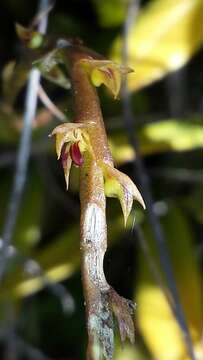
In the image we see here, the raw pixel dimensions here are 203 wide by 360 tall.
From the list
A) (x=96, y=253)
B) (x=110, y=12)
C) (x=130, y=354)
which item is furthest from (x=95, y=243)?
(x=110, y=12)

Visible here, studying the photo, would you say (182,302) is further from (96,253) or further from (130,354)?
(96,253)

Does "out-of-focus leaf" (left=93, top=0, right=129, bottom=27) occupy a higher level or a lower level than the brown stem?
higher

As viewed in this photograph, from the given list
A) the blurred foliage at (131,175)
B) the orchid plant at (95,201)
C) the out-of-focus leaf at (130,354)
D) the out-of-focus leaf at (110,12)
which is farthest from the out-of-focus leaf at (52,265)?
the orchid plant at (95,201)

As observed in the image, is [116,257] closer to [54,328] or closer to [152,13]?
[54,328]

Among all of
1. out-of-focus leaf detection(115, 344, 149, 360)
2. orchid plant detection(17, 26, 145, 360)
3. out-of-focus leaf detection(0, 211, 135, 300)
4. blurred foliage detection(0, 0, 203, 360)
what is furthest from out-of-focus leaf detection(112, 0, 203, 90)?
orchid plant detection(17, 26, 145, 360)

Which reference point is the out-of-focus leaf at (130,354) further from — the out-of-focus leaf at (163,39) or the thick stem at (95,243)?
the thick stem at (95,243)

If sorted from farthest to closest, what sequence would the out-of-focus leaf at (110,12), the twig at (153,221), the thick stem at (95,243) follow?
the out-of-focus leaf at (110,12), the twig at (153,221), the thick stem at (95,243)

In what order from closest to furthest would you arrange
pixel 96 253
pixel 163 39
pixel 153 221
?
pixel 96 253 < pixel 153 221 < pixel 163 39

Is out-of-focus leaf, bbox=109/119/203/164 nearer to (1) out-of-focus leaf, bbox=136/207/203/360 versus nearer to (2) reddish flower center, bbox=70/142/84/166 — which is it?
(1) out-of-focus leaf, bbox=136/207/203/360
